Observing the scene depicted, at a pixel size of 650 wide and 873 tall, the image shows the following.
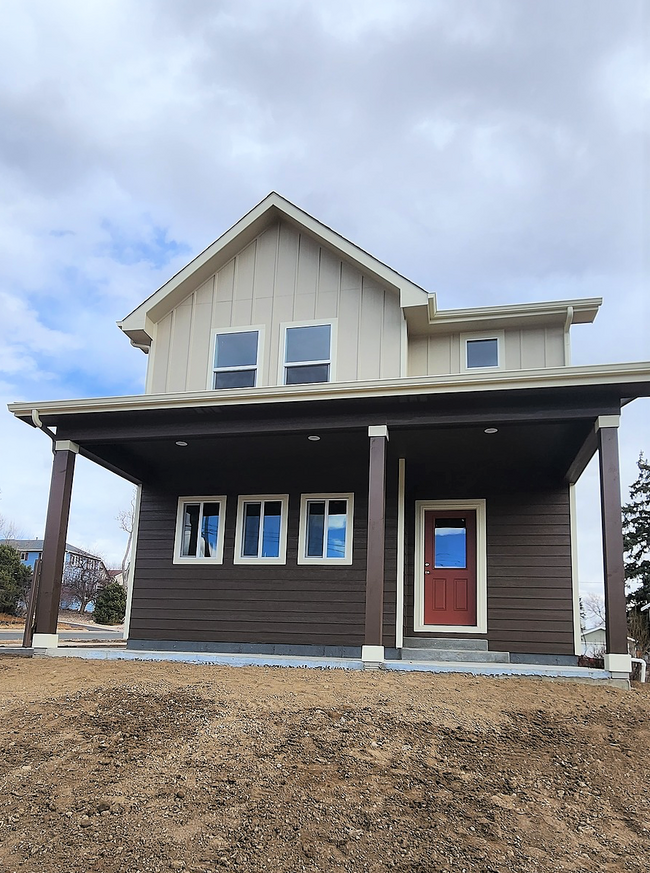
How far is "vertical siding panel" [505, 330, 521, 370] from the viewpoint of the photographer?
36.5 ft

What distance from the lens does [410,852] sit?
12.4ft

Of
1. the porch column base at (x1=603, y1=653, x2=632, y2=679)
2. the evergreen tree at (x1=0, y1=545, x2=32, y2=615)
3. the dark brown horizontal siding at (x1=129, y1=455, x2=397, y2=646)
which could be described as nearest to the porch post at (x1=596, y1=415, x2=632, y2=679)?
the porch column base at (x1=603, y1=653, x2=632, y2=679)

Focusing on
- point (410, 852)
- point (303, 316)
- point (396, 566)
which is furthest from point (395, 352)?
point (410, 852)

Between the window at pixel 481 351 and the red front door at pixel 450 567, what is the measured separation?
7.63 ft

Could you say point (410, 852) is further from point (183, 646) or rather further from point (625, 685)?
point (183, 646)

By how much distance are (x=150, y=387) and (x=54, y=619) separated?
385 cm

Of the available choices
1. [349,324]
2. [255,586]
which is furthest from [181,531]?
[349,324]

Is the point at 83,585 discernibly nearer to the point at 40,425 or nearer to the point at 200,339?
the point at 200,339

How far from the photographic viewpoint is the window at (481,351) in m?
11.2

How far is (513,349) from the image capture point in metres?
11.2

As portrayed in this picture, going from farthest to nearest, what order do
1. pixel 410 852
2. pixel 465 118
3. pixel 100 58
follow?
1. pixel 465 118
2. pixel 100 58
3. pixel 410 852

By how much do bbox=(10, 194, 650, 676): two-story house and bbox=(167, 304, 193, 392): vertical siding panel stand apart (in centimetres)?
3

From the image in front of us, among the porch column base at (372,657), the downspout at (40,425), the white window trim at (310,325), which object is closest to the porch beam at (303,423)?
the downspout at (40,425)

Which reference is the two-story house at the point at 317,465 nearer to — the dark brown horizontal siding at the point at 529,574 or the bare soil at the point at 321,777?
the dark brown horizontal siding at the point at 529,574
